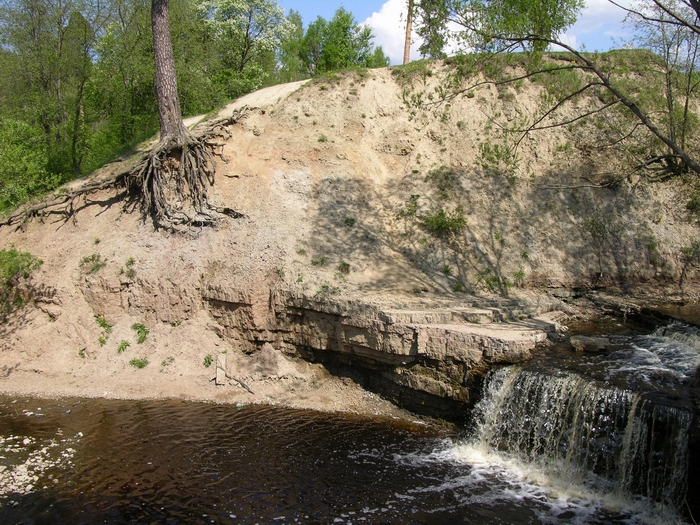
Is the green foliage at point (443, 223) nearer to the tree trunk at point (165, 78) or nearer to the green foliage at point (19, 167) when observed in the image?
the tree trunk at point (165, 78)

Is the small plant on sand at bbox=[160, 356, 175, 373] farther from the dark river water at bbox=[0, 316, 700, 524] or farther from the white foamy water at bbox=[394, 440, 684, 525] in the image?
the white foamy water at bbox=[394, 440, 684, 525]

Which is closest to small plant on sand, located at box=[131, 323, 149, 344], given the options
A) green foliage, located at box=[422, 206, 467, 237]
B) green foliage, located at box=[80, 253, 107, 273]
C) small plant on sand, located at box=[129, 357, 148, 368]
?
small plant on sand, located at box=[129, 357, 148, 368]

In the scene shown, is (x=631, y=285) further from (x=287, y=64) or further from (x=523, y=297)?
(x=287, y=64)

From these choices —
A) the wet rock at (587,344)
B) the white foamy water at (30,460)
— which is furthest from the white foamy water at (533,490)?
the white foamy water at (30,460)

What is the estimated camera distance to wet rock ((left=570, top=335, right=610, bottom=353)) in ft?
34.4

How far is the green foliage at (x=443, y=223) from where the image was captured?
14.9 metres

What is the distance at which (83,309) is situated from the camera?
44.0ft

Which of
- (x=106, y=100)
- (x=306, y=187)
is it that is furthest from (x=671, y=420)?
(x=106, y=100)

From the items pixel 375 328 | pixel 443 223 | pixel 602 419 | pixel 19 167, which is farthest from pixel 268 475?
pixel 19 167

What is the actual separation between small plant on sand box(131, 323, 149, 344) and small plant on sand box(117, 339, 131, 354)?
0.26 meters

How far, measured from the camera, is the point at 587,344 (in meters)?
10.5

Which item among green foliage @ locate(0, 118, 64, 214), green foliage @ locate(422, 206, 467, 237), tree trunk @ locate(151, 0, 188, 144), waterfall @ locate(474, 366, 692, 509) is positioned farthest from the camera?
tree trunk @ locate(151, 0, 188, 144)

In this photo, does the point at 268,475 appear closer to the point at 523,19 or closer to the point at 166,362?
the point at 166,362

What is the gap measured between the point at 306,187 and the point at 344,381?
6.28 m
